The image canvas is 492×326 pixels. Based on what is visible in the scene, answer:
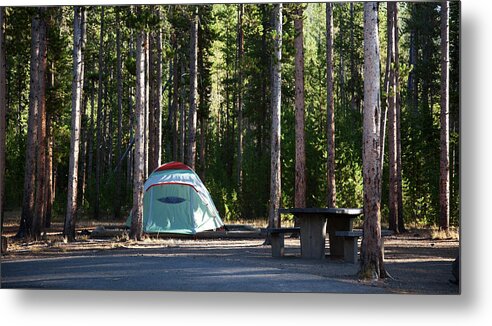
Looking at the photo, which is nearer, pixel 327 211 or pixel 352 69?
pixel 327 211

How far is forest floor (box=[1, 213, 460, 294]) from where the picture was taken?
289 inches

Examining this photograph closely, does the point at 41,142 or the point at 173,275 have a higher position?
the point at 41,142

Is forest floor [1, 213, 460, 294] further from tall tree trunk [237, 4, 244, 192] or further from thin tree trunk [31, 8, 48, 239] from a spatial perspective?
tall tree trunk [237, 4, 244, 192]

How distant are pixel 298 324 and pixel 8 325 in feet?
9.30

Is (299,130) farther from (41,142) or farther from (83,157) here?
(83,157)

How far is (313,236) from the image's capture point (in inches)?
367

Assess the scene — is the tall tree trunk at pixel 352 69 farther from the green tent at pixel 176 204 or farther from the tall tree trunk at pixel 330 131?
the green tent at pixel 176 204

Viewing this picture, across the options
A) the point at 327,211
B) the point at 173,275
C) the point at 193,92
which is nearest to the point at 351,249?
the point at 327,211

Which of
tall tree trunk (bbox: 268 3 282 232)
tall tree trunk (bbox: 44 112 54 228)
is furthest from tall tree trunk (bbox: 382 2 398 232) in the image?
tall tree trunk (bbox: 44 112 54 228)

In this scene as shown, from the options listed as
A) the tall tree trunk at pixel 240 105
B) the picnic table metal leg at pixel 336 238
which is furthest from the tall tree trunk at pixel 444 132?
the tall tree trunk at pixel 240 105

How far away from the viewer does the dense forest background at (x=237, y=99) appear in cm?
1112

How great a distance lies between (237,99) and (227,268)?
12435 mm

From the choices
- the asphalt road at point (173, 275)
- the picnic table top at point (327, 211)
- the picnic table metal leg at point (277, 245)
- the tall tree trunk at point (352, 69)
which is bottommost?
the asphalt road at point (173, 275)

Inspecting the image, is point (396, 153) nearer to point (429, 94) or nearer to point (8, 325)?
point (429, 94)
